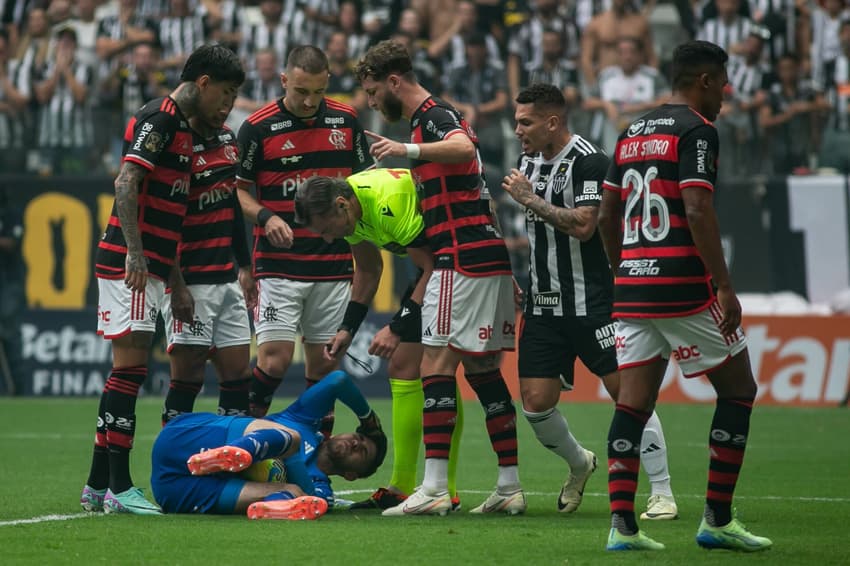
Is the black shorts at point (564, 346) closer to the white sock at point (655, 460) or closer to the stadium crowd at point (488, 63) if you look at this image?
the white sock at point (655, 460)

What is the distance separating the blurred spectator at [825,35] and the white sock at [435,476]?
11.6 metres

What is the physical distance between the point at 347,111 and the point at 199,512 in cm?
314

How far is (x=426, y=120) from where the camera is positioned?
8.16 metres

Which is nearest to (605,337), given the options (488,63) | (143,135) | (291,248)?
(291,248)

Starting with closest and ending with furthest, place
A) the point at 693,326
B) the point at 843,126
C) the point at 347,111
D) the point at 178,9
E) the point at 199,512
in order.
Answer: the point at 693,326
the point at 199,512
the point at 347,111
the point at 843,126
the point at 178,9

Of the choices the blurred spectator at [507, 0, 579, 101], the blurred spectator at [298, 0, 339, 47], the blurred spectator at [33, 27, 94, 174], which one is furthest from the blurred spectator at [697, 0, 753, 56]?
the blurred spectator at [33, 27, 94, 174]

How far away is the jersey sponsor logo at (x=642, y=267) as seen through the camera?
21.7 feet

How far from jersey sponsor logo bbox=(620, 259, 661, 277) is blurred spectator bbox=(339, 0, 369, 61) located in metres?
13.1

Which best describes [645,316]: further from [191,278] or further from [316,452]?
[191,278]

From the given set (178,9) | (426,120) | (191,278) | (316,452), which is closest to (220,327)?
(191,278)

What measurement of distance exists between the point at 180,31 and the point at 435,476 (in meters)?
13.2

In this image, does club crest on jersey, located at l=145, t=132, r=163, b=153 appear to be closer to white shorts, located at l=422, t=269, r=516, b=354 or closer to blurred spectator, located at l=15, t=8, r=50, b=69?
white shorts, located at l=422, t=269, r=516, b=354

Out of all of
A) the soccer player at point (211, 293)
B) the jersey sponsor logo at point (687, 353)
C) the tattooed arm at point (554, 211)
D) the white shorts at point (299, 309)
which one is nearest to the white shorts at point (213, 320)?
the soccer player at point (211, 293)

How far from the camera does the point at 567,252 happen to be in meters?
8.41
